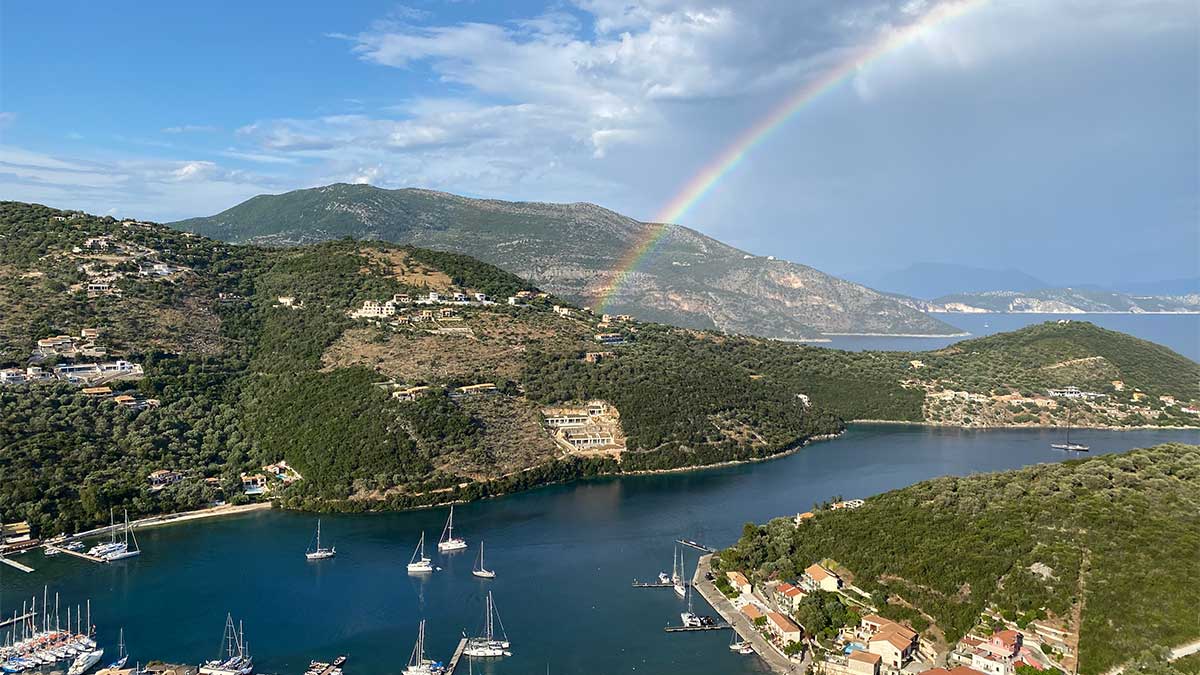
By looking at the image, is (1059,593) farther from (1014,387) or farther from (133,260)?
(133,260)

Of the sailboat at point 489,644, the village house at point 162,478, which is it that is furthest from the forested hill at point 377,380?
the sailboat at point 489,644

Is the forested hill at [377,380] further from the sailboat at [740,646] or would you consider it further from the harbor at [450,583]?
the sailboat at [740,646]

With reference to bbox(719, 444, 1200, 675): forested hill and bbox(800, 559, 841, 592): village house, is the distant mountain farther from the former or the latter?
bbox(800, 559, 841, 592): village house

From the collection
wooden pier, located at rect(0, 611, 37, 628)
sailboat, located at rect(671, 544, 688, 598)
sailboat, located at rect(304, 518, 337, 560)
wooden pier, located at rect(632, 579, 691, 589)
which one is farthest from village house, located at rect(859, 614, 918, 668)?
wooden pier, located at rect(0, 611, 37, 628)

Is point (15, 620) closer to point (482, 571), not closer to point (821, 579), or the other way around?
point (482, 571)

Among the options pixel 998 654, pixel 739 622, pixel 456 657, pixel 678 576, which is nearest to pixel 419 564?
pixel 456 657

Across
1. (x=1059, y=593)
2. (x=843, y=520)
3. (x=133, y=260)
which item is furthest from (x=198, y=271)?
(x=1059, y=593)
